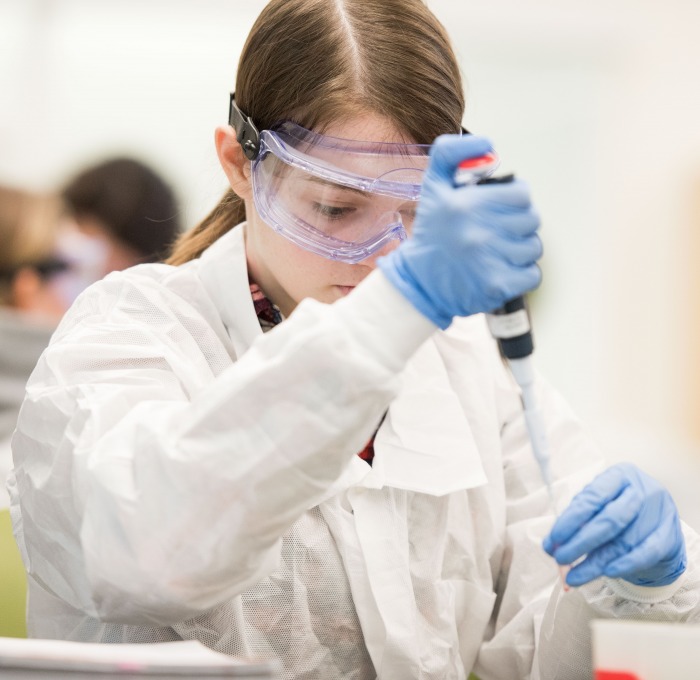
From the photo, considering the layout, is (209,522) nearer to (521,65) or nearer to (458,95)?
(458,95)

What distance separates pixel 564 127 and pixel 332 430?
4.42 m

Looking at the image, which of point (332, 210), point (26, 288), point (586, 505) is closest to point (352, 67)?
point (332, 210)

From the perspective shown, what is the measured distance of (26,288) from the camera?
3.64 m

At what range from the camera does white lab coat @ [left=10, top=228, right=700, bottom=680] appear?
0.99 meters

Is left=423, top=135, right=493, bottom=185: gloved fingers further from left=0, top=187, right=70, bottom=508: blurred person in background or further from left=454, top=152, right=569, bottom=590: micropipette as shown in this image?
left=0, top=187, right=70, bottom=508: blurred person in background

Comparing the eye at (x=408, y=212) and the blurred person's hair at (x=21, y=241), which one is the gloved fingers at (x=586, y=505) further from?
the blurred person's hair at (x=21, y=241)

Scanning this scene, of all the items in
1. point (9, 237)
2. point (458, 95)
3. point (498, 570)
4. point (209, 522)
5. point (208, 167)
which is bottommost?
point (9, 237)

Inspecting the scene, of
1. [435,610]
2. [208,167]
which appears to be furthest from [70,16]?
[435,610]

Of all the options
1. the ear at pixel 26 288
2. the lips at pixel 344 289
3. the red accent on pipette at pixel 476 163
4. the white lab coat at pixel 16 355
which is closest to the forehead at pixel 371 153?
the lips at pixel 344 289

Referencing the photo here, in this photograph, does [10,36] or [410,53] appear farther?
[10,36]

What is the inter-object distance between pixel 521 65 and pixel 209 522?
14.5 ft

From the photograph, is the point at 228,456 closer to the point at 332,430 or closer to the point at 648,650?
the point at 332,430

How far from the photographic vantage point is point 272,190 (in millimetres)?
1361

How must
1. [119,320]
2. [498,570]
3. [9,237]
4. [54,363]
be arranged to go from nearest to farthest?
[54,363] → [119,320] → [498,570] → [9,237]
